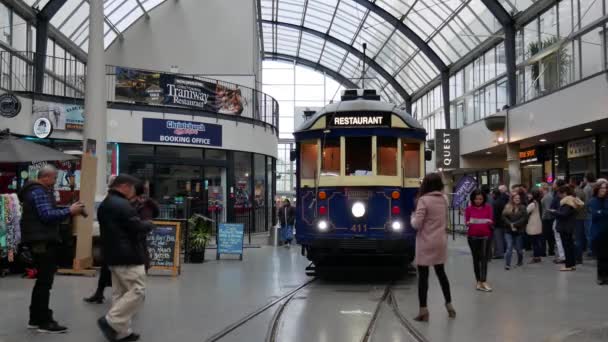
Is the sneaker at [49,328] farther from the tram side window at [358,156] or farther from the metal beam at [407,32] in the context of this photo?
the metal beam at [407,32]

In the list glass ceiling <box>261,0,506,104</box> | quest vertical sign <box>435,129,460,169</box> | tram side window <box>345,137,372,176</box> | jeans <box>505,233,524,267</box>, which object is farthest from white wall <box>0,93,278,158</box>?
jeans <box>505,233,524,267</box>

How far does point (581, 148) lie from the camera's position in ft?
70.1

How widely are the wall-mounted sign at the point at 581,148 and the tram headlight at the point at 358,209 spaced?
A: 13.0 m

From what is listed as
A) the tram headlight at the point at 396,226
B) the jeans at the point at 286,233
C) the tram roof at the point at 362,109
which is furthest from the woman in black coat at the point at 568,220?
the jeans at the point at 286,233

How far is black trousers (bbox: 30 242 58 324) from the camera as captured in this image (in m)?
6.58

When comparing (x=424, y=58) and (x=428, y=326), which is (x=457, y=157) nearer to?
(x=424, y=58)

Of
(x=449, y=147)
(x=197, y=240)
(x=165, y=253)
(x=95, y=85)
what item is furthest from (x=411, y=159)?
(x=449, y=147)

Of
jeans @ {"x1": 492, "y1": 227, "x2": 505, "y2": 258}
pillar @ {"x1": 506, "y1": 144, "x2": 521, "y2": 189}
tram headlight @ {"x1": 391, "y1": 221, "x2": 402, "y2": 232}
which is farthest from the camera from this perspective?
pillar @ {"x1": 506, "y1": 144, "x2": 521, "y2": 189}

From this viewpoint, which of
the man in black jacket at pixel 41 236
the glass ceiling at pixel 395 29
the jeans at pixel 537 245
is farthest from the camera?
the glass ceiling at pixel 395 29

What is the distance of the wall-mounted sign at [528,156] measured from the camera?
81.9ft

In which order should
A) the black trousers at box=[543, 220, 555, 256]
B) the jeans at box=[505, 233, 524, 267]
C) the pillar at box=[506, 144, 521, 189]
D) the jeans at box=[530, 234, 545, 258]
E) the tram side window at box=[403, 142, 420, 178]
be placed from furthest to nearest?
the pillar at box=[506, 144, 521, 189], the black trousers at box=[543, 220, 555, 256], the jeans at box=[530, 234, 545, 258], the jeans at box=[505, 233, 524, 267], the tram side window at box=[403, 142, 420, 178]

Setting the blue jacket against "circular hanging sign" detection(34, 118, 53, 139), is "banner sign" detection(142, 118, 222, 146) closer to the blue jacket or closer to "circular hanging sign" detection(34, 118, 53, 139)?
"circular hanging sign" detection(34, 118, 53, 139)

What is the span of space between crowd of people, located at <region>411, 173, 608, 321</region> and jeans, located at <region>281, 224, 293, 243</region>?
6.99 meters

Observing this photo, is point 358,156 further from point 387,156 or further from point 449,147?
point 449,147
